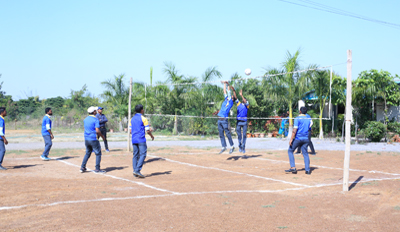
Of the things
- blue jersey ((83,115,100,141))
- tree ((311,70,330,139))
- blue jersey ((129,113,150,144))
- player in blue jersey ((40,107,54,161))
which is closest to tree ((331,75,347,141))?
tree ((311,70,330,139))

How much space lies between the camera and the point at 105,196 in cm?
780

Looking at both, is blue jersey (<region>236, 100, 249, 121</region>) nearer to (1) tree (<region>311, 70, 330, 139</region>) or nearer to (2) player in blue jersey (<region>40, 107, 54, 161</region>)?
(2) player in blue jersey (<region>40, 107, 54, 161</region>)

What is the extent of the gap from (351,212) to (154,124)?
25361 millimetres

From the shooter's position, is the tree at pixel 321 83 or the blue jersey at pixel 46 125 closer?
the blue jersey at pixel 46 125

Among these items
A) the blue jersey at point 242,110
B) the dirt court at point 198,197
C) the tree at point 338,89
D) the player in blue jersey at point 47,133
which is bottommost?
the dirt court at point 198,197

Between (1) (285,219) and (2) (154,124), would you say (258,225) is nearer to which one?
(1) (285,219)

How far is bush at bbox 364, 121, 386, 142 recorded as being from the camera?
21.8 meters

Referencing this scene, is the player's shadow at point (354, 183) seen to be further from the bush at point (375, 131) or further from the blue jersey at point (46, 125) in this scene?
the bush at point (375, 131)

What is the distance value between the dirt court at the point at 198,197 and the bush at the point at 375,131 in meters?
9.39

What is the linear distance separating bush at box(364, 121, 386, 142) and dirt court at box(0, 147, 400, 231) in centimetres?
939

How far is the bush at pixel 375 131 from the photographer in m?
21.8

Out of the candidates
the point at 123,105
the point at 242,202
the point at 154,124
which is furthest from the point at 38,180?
the point at 123,105

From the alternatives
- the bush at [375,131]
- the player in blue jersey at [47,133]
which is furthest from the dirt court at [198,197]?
the bush at [375,131]

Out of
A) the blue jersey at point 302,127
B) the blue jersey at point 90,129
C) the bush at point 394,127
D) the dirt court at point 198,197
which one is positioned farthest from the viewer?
the bush at point 394,127
